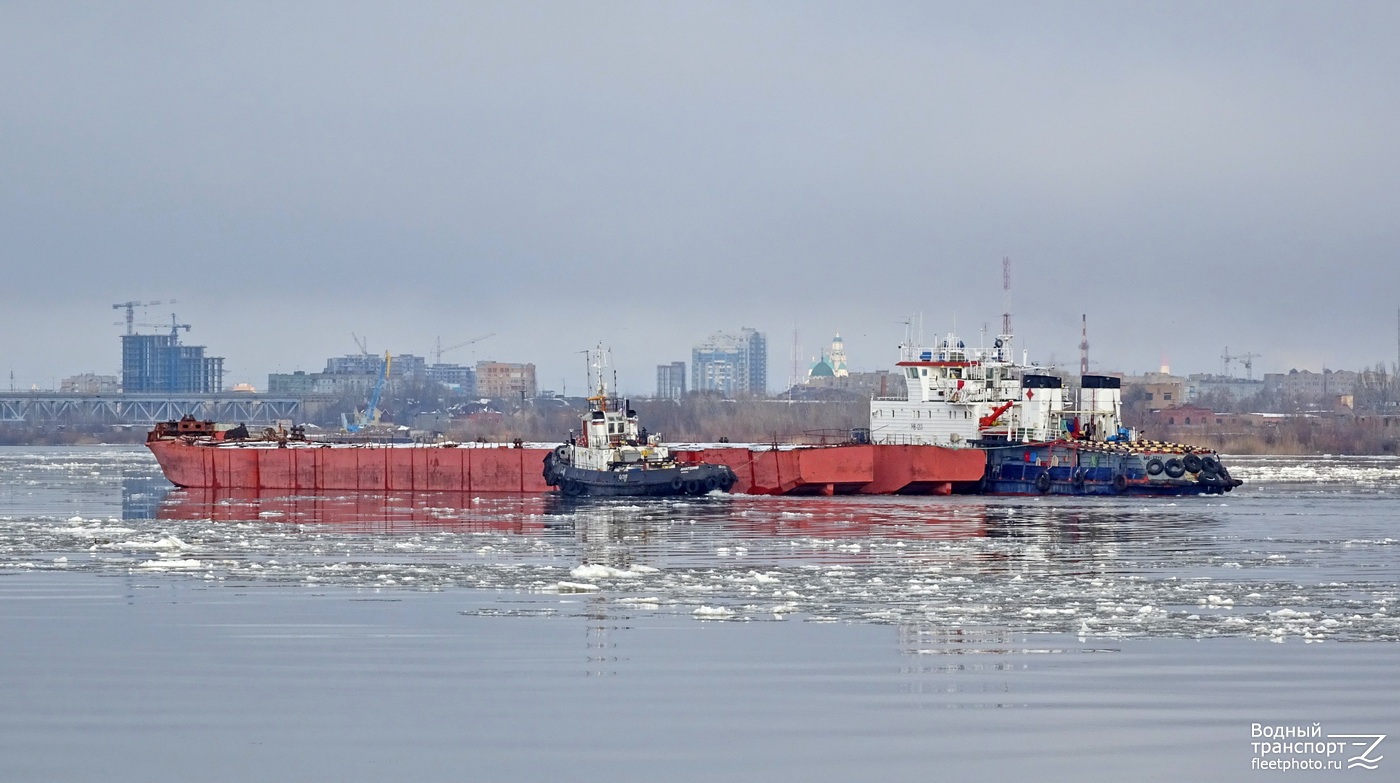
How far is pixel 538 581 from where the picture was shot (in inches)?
1133

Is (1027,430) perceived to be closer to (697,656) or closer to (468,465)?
(468,465)

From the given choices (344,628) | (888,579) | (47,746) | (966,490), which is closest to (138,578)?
(344,628)

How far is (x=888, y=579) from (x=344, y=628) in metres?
10.1

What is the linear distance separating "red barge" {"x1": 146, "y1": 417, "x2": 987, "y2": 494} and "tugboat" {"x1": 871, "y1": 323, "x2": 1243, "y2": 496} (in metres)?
2.06

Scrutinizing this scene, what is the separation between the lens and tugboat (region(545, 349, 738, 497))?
5581 centimetres

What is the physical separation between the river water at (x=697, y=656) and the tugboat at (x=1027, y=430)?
20.7 metres

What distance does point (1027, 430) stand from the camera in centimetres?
6256

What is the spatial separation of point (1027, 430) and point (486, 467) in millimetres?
20505

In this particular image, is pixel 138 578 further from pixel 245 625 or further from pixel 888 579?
pixel 888 579

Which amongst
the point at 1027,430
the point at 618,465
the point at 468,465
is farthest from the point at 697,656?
the point at 468,465

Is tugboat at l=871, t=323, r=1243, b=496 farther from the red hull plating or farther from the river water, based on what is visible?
the river water

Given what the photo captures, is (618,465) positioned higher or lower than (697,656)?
higher

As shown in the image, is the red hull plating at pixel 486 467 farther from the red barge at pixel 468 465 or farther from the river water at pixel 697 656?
the river water at pixel 697 656

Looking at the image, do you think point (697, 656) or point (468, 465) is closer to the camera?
point (697, 656)
